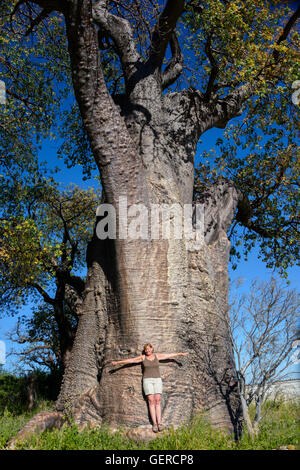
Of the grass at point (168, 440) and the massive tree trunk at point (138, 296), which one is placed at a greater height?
the massive tree trunk at point (138, 296)

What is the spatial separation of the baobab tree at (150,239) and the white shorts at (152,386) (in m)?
0.15

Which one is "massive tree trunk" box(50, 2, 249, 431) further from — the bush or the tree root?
the bush

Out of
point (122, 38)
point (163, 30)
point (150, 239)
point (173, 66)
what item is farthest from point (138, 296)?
point (173, 66)

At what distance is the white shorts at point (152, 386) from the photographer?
5832mm

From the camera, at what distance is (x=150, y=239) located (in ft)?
21.9

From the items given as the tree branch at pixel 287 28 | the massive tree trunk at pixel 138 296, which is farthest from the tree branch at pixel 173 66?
the tree branch at pixel 287 28

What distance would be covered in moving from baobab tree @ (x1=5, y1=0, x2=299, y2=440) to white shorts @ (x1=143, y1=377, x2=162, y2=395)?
146 mm

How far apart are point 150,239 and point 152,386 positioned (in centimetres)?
208

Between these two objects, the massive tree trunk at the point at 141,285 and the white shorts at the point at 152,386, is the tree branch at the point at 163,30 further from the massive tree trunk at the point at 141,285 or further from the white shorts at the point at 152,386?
the white shorts at the point at 152,386

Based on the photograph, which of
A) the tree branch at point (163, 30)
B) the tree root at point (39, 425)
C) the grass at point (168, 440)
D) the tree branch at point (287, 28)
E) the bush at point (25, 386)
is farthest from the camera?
the bush at point (25, 386)

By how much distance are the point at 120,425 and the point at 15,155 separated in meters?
6.78

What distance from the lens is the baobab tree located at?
6.23 metres

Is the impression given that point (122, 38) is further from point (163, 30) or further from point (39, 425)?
point (39, 425)
